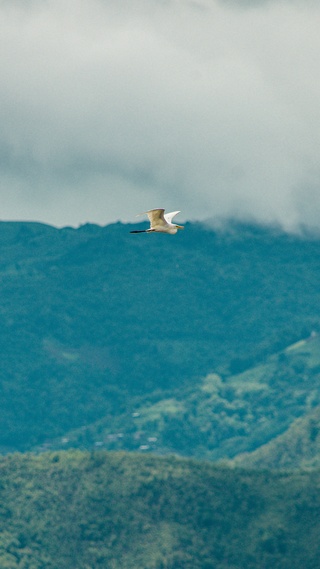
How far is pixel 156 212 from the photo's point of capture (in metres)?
60.8
